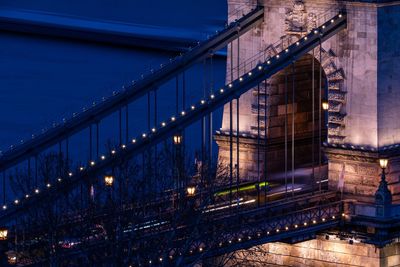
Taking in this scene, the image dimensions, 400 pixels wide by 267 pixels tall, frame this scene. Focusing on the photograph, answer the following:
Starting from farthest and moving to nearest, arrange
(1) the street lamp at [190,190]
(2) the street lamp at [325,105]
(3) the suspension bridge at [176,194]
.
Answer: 1. (2) the street lamp at [325,105]
2. (1) the street lamp at [190,190]
3. (3) the suspension bridge at [176,194]

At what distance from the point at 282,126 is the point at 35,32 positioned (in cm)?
7434

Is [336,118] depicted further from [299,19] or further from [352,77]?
[299,19]

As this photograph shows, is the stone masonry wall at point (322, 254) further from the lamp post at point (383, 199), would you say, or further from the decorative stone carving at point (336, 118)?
the decorative stone carving at point (336, 118)

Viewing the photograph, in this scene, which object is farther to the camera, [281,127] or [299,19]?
[281,127]

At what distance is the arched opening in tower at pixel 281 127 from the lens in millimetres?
61250

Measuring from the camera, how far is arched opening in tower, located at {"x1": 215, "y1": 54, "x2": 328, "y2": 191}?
201 feet

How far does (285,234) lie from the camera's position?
186 ft

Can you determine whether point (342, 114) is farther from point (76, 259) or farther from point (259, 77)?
point (76, 259)

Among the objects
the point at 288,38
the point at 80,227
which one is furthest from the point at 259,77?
the point at 80,227

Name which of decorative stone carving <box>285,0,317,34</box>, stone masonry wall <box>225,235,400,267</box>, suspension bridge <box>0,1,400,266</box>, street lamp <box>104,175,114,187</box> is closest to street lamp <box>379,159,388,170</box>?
suspension bridge <box>0,1,400,266</box>

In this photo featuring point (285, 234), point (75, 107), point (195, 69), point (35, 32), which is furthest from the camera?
point (35, 32)

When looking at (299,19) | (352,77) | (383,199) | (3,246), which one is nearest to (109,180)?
(3,246)

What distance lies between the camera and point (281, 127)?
6231cm

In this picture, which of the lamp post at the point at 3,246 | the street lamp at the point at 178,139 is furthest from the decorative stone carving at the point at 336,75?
the lamp post at the point at 3,246
